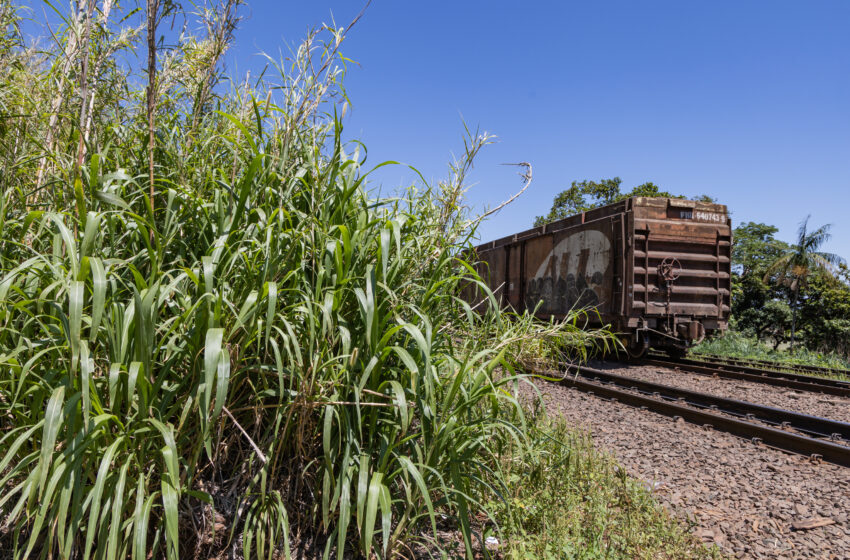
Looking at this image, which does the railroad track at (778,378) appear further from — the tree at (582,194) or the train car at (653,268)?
the tree at (582,194)

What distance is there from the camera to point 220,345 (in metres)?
1.47

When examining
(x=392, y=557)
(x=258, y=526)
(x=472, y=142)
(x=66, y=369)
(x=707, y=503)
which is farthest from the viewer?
(x=707, y=503)

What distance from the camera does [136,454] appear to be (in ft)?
5.41

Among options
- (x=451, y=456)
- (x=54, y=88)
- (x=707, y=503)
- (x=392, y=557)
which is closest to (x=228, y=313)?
(x=451, y=456)

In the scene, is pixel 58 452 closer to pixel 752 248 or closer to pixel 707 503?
pixel 707 503

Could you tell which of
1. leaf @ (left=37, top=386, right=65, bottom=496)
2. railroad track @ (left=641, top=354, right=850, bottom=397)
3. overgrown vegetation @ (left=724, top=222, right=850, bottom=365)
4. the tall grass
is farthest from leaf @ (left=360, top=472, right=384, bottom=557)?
A: overgrown vegetation @ (left=724, top=222, right=850, bottom=365)

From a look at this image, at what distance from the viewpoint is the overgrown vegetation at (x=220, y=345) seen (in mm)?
1549

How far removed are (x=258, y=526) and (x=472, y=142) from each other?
1851 mm

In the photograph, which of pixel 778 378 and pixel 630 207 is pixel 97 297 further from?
pixel 778 378

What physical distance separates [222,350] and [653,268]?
33.9ft

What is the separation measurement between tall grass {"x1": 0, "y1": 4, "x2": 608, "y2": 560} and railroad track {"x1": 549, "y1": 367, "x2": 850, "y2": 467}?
7.24 ft

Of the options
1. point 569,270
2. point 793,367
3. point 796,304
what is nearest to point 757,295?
point 796,304

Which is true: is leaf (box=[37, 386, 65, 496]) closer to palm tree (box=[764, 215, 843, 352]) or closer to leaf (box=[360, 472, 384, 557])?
leaf (box=[360, 472, 384, 557])

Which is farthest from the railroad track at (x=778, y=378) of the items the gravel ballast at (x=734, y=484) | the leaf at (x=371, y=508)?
the leaf at (x=371, y=508)
